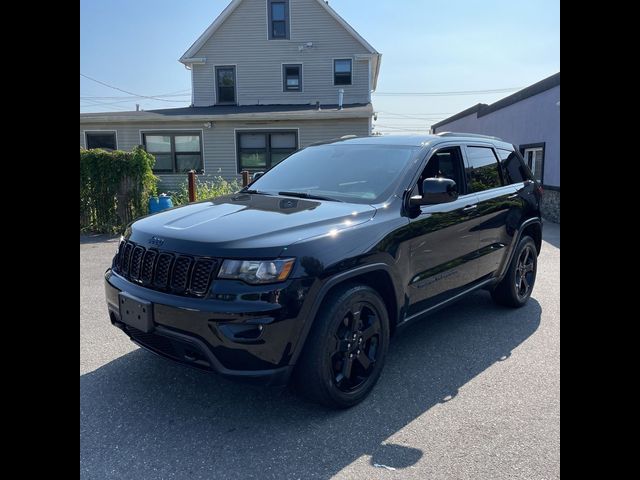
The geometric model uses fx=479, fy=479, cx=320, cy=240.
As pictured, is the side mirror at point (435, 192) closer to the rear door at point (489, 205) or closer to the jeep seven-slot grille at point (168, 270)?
the rear door at point (489, 205)

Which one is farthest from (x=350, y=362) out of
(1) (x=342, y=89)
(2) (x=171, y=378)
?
(1) (x=342, y=89)

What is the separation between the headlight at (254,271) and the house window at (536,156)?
43.6 feet

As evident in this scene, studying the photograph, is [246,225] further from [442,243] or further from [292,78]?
[292,78]

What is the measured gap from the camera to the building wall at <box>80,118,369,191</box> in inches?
661

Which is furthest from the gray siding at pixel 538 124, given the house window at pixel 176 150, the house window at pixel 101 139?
the house window at pixel 101 139

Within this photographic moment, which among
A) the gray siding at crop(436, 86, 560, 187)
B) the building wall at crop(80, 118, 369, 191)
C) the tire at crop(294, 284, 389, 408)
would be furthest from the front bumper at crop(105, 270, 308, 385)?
the building wall at crop(80, 118, 369, 191)

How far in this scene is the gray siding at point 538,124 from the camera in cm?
1327

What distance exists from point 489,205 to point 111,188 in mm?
8318

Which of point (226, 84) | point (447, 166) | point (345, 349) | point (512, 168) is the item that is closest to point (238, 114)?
point (226, 84)

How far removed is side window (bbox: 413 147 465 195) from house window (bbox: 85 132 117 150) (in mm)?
15935

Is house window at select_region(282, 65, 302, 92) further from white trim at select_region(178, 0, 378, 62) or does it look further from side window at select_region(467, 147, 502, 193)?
side window at select_region(467, 147, 502, 193)
